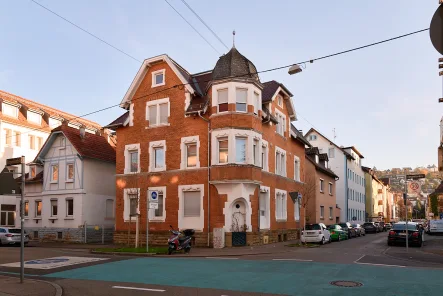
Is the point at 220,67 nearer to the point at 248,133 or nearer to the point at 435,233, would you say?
the point at 248,133

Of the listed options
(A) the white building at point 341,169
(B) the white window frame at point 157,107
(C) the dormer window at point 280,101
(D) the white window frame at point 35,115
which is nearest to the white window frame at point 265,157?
(C) the dormer window at point 280,101

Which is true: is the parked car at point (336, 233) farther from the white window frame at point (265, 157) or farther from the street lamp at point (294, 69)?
the street lamp at point (294, 69)

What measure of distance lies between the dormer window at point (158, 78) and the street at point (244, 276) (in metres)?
15.4

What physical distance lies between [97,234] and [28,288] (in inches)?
974

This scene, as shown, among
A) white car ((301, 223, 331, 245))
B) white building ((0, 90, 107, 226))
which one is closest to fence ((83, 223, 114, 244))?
white building ((0, 90, 107, 226))

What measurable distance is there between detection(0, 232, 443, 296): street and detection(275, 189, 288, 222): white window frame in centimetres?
1410

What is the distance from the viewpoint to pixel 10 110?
1810 inches

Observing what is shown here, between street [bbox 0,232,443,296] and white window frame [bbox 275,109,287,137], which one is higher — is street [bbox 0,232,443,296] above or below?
below

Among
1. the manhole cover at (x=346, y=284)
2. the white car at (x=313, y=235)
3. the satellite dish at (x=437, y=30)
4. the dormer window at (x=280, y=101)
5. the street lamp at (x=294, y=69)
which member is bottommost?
the white car at (x=313, y=235)

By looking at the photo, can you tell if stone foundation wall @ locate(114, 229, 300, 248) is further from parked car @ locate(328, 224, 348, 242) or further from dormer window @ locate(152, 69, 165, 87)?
dormer window @ locate(152, 69, 165, 87)

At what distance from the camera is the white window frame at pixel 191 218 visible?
91.0ft

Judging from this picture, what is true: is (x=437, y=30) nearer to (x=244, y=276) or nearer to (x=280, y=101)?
(x=244, y=276)

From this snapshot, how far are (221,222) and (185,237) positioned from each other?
4884 millimetres

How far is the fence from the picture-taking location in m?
34.2
